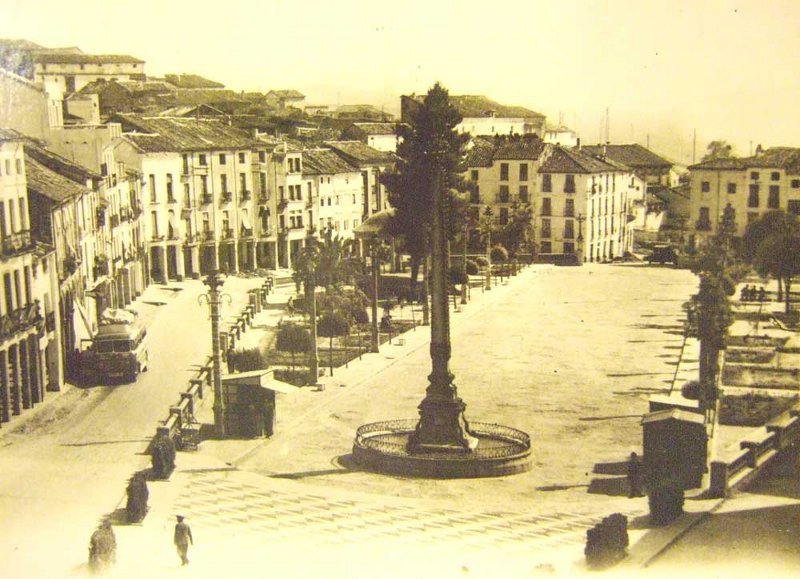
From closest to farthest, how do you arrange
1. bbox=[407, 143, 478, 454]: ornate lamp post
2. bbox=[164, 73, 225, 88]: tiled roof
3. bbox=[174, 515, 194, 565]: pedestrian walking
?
bbox=[174, 515, 194, 565]: pedestrian walking < bbox=[407, 143, 478, 454]: ornate lamp post < bbox=[164, 73, 225, 88]: tiled roof

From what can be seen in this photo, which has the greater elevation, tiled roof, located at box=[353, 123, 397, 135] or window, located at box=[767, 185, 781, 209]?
tiled roof, located at box=[353, 123, 397, 135]

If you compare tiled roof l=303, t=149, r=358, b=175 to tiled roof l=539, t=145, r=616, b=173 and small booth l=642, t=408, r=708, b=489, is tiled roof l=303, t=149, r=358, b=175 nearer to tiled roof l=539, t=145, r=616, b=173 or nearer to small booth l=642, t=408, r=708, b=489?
tiled roof l=539, t=145, r=616, b=173

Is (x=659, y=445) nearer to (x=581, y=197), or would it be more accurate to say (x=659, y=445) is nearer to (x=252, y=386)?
(x=252, y=386)

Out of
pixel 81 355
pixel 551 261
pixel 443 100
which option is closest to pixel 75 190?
pixel 81 355

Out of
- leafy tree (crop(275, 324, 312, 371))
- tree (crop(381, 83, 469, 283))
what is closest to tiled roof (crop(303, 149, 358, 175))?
tree (crop(381, 83, 469, 283))

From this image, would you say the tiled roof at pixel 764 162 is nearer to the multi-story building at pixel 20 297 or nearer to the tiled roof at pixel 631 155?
the multi-story building at pixel 20 297

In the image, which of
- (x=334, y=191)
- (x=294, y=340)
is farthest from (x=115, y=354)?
(x=334, y=191)
